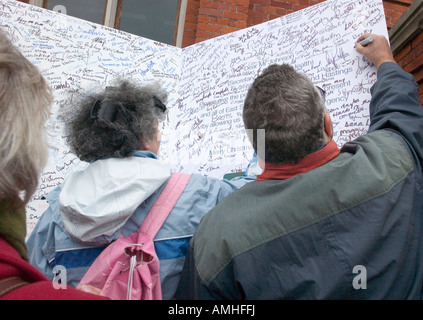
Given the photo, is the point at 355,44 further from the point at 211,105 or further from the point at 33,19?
the point at 33,19

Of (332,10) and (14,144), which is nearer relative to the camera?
(14,144)

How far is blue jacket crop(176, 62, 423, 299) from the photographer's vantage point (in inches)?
39.5

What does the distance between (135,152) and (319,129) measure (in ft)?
2.42

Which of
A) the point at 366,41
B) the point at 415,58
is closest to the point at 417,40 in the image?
the point at 415,58

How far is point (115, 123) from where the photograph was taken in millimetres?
1455

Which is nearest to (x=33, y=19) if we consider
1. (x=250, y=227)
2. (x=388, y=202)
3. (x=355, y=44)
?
(x=355, y=44)

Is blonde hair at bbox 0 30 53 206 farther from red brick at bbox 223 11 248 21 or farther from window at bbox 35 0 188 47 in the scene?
window at bbox 35 0 188 47

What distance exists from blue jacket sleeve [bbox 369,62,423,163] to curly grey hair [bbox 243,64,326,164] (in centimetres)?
31

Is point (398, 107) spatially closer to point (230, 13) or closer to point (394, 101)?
point (394, 101)

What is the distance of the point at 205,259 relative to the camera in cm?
110

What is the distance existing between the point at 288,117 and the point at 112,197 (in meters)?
0.68

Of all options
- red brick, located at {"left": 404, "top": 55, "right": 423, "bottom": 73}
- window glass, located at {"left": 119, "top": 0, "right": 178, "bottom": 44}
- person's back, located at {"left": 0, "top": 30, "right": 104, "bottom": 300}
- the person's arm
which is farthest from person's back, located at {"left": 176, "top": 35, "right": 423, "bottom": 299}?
window glass, located at {"left": 119, "top": 0, "right": 178, "bottom": 44}
